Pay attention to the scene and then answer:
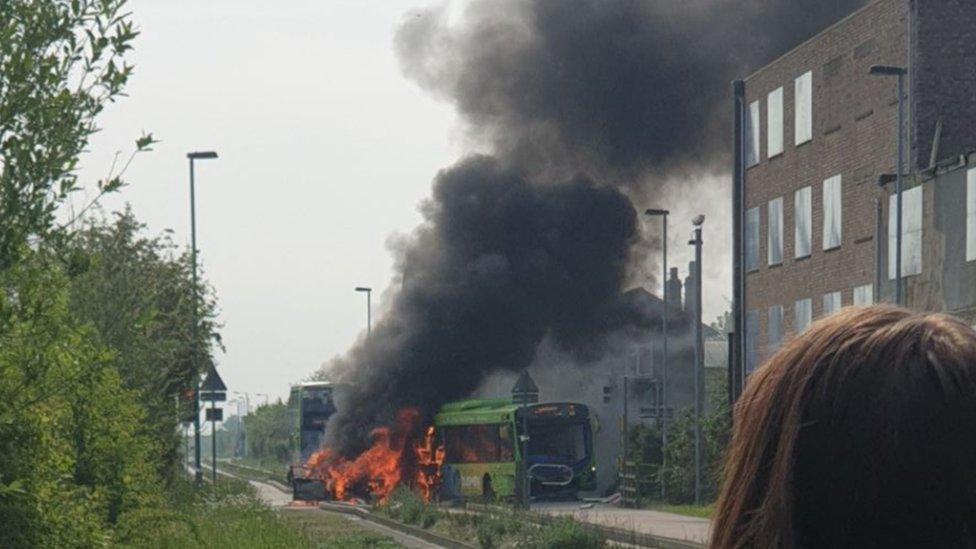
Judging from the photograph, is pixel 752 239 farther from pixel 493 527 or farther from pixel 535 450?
pixel 493 527

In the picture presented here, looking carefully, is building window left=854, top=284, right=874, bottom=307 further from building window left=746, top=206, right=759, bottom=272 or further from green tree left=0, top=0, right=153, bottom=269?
green tree left=0, top=0, right=153, bottom=269

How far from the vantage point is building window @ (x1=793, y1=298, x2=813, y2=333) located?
44.8m

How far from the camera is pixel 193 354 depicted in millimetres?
33875

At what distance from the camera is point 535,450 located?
4903 centimetres

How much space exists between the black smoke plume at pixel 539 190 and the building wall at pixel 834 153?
275 inches

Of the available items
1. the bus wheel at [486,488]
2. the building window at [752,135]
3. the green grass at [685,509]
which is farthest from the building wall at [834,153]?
the bus wheel at [486,488]

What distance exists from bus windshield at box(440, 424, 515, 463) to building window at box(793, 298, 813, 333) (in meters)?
7.80

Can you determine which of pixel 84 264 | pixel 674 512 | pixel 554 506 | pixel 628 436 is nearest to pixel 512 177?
pixel 628 436

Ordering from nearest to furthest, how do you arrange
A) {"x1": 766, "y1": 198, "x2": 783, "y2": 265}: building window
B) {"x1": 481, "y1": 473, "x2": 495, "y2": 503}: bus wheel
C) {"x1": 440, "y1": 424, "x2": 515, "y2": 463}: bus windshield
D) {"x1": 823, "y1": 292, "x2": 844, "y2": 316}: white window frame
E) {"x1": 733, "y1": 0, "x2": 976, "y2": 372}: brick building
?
{"x1": 733, "y1": 0, "x2": 976, "y2": 372}: brick building < {"x1": 823, "y1": 292, "x2": 844, "y2": 316}: white window frame < {"x1": 766, "y1": 198, "x2": 783, "y2": 265}: building window < {"x1": 440, "y1": 424, "x2": 515, "y2": 463}: bus windshield < {"x1": 481, "y1": 473, "x2": 495, "y2": 503}: bus wheel

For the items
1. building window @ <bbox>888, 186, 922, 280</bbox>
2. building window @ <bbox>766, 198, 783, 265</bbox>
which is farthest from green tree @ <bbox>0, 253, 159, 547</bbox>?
building window @ <bbox>766, 198, 783, 265</bbox>

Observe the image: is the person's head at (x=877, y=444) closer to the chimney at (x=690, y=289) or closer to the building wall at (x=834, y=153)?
the building wall at (x=834, y=153)

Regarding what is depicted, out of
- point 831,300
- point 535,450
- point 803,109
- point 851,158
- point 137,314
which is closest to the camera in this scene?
point 137,314

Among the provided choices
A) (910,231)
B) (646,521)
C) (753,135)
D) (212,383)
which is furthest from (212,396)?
(753,135)

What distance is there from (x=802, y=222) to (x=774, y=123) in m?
3.62
